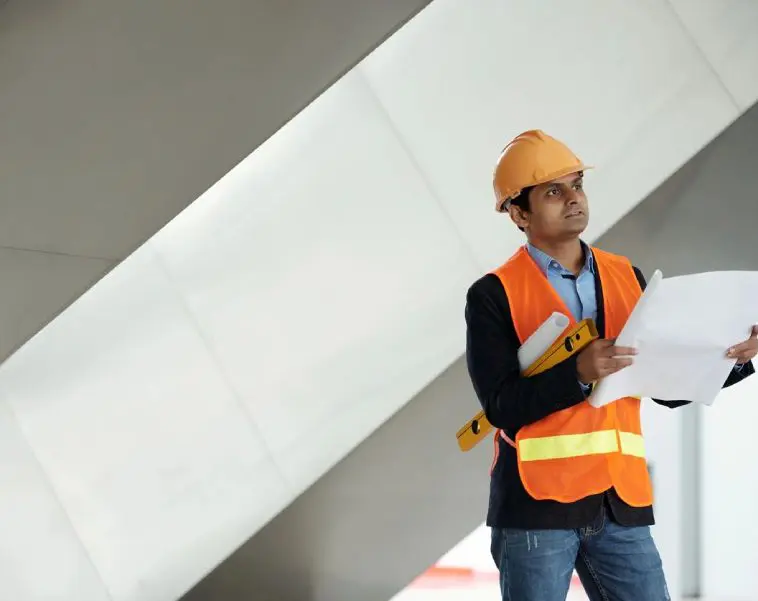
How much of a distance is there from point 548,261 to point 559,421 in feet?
1.03

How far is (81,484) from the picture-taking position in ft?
11.6

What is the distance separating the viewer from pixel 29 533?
351 centimetres

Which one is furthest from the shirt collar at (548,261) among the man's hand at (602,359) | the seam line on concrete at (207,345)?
the seam line on concrete at (207,345)

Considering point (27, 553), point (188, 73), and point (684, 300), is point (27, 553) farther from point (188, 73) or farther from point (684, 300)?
point (684, 300)

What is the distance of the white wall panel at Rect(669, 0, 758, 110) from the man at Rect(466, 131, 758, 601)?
5.39 feet

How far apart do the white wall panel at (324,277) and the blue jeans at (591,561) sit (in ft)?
5.11

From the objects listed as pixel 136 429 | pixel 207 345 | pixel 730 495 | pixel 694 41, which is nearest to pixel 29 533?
pixel 136 429

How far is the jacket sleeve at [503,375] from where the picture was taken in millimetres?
1709

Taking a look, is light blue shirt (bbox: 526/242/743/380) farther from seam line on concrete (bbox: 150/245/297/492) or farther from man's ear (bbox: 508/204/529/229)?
seam line on concrete (bbox: 150/245/297/492)

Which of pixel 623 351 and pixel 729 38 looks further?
pixel 729 38

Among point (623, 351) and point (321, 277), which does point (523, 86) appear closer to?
point (321, 277)

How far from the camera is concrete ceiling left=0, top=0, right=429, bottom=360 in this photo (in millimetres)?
2326

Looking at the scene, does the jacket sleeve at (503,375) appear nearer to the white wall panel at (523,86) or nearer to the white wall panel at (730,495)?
the white wall panel at (523,86)

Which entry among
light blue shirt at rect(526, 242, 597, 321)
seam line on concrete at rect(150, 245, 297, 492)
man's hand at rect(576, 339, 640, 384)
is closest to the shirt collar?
light blue shirt at rect(526, 242, 597, 321)
